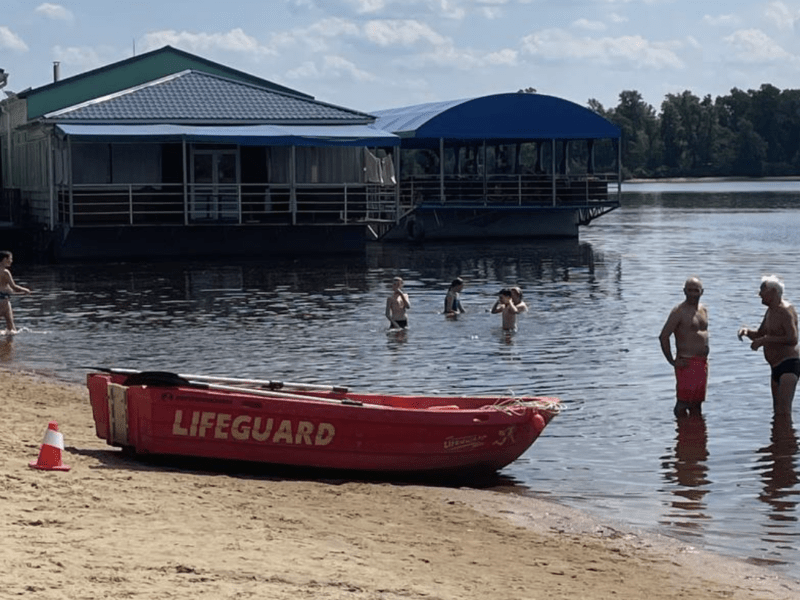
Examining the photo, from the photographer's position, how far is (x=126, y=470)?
1211 centimetres

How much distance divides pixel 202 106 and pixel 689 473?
35.3 metres

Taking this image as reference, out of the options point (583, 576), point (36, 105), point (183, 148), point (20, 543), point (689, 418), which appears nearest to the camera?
point (20, 543)

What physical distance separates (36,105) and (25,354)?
29835 millimetres

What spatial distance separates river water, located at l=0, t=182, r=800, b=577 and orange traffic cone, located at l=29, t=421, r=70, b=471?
3.97 meters

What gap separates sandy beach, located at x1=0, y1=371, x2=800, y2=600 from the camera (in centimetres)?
845

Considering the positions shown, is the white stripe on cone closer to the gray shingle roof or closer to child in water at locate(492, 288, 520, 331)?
child in water at locate(492, 288, 520, 331)

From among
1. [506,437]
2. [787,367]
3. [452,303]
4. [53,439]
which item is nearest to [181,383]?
[53,439]

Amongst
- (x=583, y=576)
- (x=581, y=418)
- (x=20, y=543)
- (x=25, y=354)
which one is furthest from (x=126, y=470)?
(x=25, y=354)

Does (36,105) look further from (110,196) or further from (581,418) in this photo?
(581,418)

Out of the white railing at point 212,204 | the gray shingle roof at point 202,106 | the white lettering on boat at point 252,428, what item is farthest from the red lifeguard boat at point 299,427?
the gray shingle roof at point 202,106

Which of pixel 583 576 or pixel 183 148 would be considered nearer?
pixel 583 576

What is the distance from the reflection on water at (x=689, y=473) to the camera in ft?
39.3

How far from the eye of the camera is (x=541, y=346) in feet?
77.8

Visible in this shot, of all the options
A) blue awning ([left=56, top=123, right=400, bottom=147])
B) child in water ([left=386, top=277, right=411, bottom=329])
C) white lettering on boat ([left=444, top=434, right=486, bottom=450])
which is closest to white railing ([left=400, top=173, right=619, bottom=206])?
blue awning ([left=56, top=123, right=400, bottom=147])
